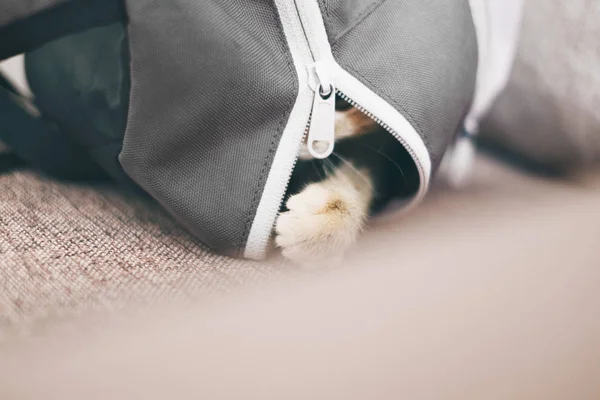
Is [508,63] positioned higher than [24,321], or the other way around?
[508,63]

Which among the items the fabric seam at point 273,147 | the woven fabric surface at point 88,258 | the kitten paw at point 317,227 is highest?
the fabric seam at point 273,147

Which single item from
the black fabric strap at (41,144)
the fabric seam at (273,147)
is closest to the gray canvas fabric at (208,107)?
the fabric seam at (273,147)

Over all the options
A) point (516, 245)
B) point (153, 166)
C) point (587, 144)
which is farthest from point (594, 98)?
point (153, 166)

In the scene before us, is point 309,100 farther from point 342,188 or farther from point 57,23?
point 57,23

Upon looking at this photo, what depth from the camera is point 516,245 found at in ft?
0.99

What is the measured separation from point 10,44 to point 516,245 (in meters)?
0.50

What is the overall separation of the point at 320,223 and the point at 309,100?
0.38 ft

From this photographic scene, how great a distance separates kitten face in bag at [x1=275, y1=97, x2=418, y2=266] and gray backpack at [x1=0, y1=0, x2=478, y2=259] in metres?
0.03

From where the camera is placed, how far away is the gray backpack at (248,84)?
0.45 meters

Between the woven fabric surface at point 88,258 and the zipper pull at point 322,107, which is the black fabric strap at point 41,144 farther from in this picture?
the zipper pull at point 322,107

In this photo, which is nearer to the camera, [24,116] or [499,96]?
[24,116]

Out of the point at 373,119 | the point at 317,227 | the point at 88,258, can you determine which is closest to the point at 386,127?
the point at 373,119

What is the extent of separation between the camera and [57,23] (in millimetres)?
501

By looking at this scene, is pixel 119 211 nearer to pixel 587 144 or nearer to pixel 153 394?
pixel 153 394
